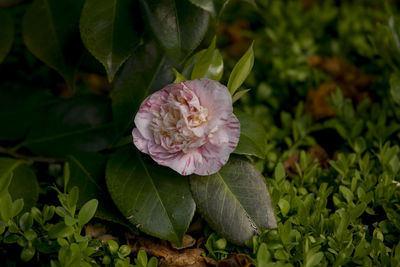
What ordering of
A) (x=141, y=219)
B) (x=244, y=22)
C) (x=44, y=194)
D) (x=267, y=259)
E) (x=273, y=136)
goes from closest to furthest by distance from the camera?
(x=267, y=259) < (x=141, y=219) < (x=44, y=194) < (x=273, y=136) < (x=244, y=22)

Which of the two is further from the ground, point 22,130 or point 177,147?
point 177,147

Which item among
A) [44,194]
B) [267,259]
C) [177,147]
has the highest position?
[177,147]

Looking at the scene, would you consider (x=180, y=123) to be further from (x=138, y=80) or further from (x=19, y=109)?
(x=19, y=109)

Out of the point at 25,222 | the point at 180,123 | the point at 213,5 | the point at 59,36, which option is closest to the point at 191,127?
the point at 180,123

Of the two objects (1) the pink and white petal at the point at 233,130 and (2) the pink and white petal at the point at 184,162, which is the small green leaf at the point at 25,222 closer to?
(2) the pink and white petal at the point at 184,162

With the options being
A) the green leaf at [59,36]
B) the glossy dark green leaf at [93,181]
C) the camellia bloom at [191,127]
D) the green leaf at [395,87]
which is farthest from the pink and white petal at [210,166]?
the green leaf at [395,87]

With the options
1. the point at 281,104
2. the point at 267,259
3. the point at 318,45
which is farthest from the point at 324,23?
the point at 267,259

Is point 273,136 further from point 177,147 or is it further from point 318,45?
point 318,45
